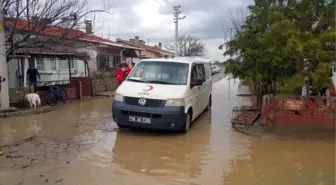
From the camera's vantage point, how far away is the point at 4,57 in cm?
1123

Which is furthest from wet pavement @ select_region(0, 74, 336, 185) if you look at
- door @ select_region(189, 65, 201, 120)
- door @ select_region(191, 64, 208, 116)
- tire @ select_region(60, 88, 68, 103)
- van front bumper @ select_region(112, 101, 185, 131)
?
tire @ select_region(60, 88, 68, 103)

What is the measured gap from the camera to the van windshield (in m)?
8.66

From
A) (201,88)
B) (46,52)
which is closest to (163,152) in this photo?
(201,88)

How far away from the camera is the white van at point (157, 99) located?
787cm

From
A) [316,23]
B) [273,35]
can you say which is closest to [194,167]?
[273,35]

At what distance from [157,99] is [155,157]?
182cm

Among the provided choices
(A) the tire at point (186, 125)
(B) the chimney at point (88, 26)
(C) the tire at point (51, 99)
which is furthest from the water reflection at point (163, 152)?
(B) the chimney at point (88, 26)

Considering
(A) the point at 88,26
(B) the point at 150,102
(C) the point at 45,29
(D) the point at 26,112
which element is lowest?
(D) the point at 26,112

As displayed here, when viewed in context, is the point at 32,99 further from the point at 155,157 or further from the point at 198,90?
the point at 155,157

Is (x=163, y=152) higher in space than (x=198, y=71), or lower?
lower

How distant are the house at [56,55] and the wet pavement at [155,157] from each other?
4589 millimetres

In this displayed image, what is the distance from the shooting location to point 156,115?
7.85m

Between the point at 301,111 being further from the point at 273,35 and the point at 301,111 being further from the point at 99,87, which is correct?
the point at 99,87

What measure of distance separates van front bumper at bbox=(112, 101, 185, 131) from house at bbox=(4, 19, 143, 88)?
20.3 feet
